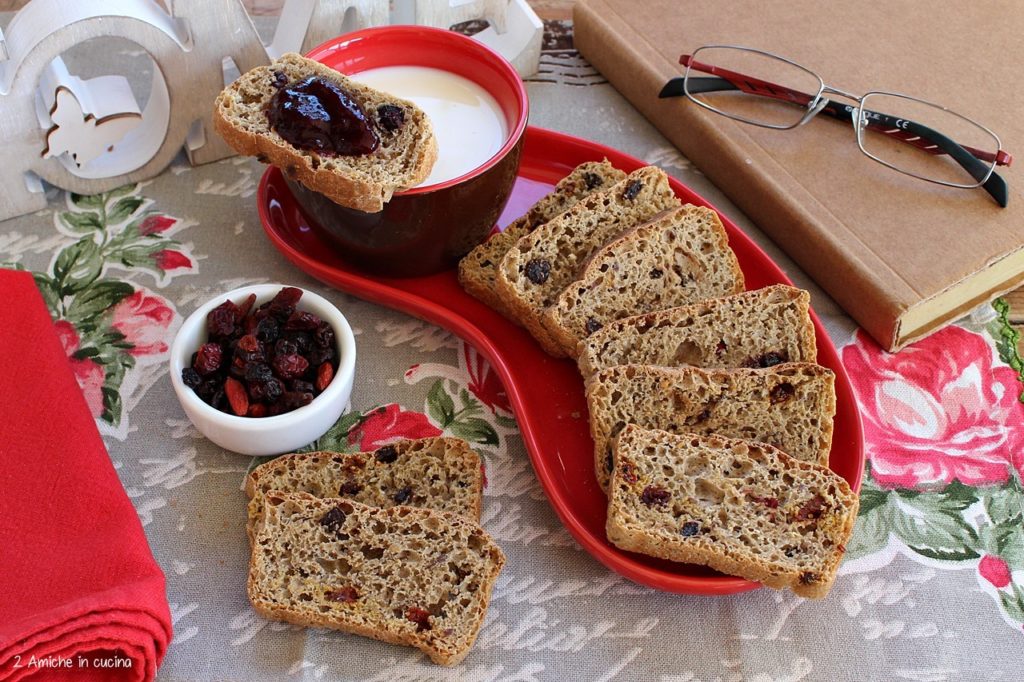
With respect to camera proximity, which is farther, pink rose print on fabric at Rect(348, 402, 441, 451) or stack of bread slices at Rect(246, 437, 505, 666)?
pink rose print on fabric at Rect(348, 402, 441, 451)

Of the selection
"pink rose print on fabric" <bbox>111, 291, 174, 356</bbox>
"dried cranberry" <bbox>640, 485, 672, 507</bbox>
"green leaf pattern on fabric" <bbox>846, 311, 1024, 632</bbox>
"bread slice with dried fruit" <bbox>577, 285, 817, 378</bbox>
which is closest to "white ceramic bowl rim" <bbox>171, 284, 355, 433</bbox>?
"pink rose print on fabric" <bbox>111, 291, 174, 356</bbox>

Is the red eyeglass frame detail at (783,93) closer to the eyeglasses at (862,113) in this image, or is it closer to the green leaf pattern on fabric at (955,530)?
the eyeglasses at (862,113)

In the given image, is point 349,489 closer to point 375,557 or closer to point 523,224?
point 375,557

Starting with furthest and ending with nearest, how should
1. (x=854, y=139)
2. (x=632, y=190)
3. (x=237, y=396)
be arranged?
(x=854, y=139) → (x=632, y=190) → (x=237, y=396)

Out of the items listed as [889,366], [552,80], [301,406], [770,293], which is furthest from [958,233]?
[301,406]

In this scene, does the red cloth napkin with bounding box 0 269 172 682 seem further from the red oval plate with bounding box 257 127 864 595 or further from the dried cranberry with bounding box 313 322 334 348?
the red oval plate with bounding box 257 127 864 595

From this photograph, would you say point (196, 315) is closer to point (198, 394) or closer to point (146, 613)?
point (198, 394)

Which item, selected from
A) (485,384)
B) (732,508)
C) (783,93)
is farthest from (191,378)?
(783,93)
